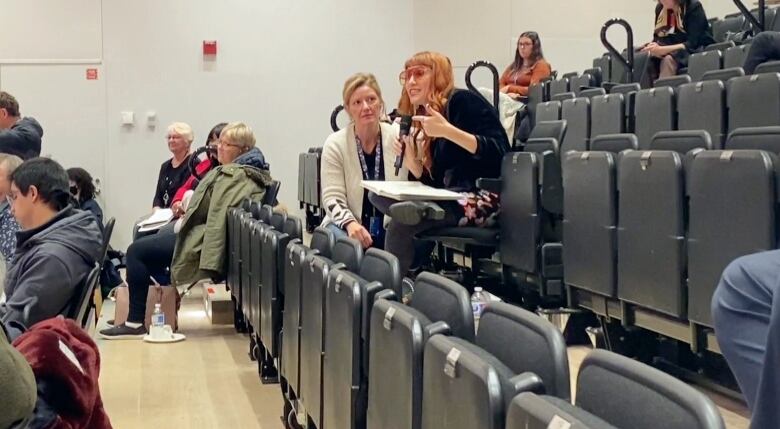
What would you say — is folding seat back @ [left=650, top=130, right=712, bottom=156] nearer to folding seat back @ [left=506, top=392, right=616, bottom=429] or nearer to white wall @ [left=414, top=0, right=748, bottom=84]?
folding seat back @ [left=506, top=392, right=616, bottom=429]

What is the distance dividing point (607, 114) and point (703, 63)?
97 centimetres

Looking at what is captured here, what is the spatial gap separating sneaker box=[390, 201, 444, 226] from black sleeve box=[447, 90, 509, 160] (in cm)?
29

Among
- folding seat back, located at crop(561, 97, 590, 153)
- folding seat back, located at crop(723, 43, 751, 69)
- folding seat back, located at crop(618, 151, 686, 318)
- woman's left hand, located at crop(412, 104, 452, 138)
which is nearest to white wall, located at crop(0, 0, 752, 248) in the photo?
folding seat back, located at crop(561, 97, 590, 153)

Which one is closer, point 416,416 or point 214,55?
point 416,416

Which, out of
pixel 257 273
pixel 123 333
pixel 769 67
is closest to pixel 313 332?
pixel 257 273

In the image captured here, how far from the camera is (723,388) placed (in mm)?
2893

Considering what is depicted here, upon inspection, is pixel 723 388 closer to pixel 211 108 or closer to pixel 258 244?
pixel 258 244

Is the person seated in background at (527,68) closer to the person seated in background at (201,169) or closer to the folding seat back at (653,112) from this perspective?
the person seated in background at (201,169)

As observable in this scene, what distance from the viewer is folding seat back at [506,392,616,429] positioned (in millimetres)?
1024

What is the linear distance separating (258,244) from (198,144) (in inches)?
Answer: 210

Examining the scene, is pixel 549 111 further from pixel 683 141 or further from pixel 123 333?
pixel 123 333

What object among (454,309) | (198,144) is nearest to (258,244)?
(454,309)

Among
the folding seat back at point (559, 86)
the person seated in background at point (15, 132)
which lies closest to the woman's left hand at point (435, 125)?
the person seated in background at point (15, 132)

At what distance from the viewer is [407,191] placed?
134 inches
